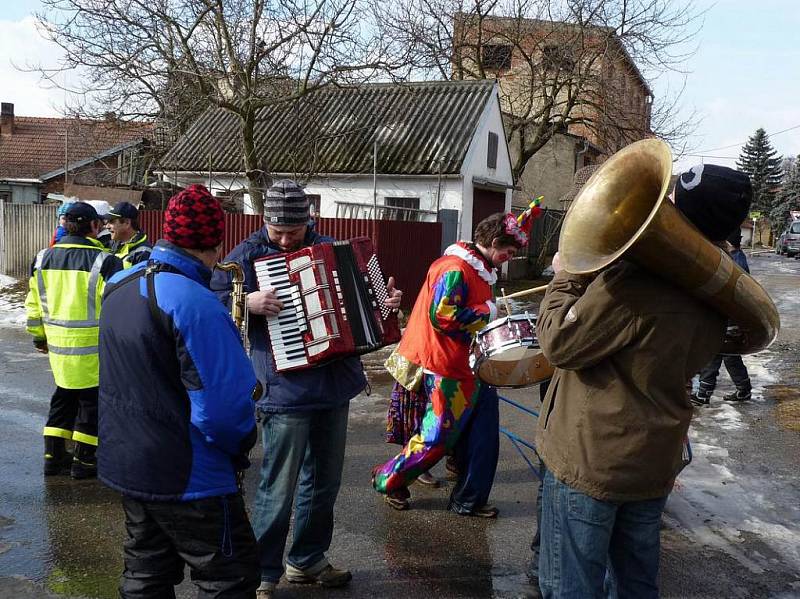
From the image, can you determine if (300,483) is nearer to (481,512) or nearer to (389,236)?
(481,512)

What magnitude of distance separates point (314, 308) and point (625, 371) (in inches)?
60.5

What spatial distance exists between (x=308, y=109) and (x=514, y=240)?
15860mm

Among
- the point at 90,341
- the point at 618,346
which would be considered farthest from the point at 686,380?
the point at 90,341

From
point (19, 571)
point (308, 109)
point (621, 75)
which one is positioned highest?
point (621, 75)

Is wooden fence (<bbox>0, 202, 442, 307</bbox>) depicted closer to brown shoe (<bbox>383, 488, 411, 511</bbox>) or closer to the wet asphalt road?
the wet asphalt road

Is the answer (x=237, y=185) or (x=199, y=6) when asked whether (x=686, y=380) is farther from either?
(x=237, y=185)

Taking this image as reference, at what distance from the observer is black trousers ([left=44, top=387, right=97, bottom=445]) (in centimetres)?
482

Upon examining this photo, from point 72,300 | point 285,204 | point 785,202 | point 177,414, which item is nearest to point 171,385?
point 177,414

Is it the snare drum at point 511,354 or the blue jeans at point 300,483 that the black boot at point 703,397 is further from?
the blue jeans at point 300,483

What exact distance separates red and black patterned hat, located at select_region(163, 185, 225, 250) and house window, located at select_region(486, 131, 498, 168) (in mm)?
16115

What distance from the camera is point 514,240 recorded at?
4.21 metres

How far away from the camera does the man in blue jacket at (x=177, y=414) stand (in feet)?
7.64

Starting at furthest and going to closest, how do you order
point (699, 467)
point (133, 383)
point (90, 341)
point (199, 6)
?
point (199, 6)
point (699, 467)
point (90, 341)
point (133, 383)

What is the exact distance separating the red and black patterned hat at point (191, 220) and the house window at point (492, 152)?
1612 centimetres
